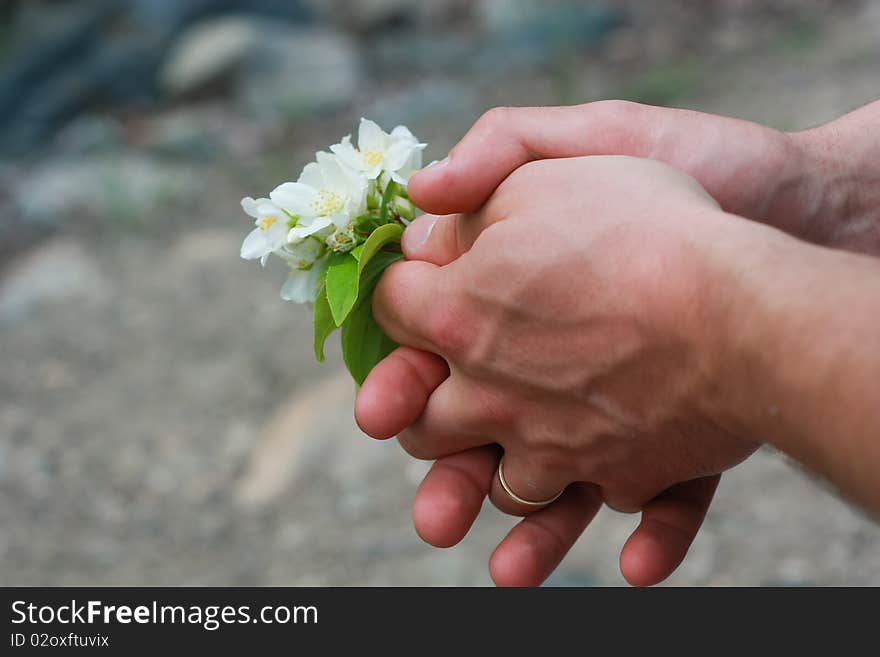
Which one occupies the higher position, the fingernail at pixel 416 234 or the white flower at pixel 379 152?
the white flower at pixel 379 152

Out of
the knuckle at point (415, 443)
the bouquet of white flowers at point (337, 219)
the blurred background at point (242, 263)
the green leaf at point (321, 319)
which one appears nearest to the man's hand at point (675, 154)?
the bouquet of white flowers at point (337, 219)

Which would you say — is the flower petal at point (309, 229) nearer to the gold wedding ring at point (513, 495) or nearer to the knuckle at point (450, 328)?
the knuckle at point (450, 328)

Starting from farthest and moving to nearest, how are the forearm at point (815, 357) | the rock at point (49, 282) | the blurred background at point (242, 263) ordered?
the rock at point (49, 282), the blurred background at point (242, 263), the forearm at point (815, 357)

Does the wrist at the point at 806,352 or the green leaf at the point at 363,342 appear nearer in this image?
the wrist at the point at 806,352

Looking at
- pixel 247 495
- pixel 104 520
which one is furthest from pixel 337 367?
pixel 104 520

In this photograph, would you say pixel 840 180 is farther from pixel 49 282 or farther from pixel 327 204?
pixel 49 282

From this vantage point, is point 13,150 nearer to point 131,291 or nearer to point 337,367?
point 131,291

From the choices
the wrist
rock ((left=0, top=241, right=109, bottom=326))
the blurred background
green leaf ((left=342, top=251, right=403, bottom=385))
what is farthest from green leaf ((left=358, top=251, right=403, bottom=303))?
rock ((left=0, top=241, right=109, bottom=326))
